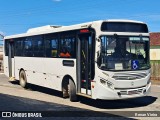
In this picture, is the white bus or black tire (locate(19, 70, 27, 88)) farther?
black tire (locate(19, 70, 27, 88))

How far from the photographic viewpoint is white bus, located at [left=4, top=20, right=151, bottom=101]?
12.9 m

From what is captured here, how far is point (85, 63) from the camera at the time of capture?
13.9m

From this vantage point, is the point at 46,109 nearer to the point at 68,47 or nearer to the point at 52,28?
the point at 68,47

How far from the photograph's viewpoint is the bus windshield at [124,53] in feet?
42.3

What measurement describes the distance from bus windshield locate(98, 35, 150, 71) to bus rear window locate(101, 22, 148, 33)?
0.84 ft

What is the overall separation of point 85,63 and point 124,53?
60.2 inches

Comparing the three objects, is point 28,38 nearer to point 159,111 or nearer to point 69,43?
point 69,43

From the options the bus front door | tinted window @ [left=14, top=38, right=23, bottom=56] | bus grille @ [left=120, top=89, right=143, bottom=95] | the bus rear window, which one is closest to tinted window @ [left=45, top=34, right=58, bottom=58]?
the bus front door

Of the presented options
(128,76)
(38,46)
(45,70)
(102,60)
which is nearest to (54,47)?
(45,70)

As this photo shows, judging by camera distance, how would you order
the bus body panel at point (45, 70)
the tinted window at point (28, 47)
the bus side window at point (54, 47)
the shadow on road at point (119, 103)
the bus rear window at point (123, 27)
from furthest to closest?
1. the tinted window at point (28, 47)
2. the bus side window at point (54, 47)
3. the bus body panel at point (45, 70)
4. the shadow on road at point (119, 103)
5. the bus rear window at point (123, 27)

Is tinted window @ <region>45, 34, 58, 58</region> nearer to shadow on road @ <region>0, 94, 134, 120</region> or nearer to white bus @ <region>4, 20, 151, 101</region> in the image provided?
white bus @ <region>4, 20, 151, 101</region>

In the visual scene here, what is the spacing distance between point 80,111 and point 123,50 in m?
2.66

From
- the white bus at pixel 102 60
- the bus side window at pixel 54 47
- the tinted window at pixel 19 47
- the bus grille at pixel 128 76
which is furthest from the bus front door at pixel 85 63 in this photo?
the tinted window at pixel 19 47

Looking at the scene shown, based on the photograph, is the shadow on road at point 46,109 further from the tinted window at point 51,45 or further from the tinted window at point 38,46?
the tinted window at point 38,46
